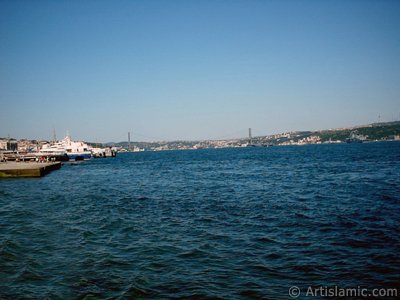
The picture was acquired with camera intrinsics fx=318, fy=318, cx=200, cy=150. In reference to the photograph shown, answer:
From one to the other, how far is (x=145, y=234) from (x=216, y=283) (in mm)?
5861

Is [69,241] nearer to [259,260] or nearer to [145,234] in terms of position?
[145,234]

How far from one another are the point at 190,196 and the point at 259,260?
15158mm

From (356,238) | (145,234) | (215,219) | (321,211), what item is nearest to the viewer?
(356,238)

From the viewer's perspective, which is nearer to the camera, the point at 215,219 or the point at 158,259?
the point at 158,259

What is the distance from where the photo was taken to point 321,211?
1744cm

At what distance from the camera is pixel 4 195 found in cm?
2703

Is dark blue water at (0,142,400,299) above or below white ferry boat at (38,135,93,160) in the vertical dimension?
below

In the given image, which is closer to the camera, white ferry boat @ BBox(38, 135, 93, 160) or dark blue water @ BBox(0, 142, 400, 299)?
dark blue water @ BBox(0, 142, 400, 299)

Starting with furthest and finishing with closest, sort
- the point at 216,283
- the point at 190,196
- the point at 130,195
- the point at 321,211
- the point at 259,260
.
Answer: the point at 130,195 → the point at 190,196 → the point at 321,211 → the point at 259,260 → the point at 216,283

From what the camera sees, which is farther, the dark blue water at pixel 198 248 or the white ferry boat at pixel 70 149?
the white ferry boat at pixel 70 149

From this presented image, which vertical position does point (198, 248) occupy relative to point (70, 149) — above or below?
below

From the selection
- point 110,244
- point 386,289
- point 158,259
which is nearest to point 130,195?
point 110,244

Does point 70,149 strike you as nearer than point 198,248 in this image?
No

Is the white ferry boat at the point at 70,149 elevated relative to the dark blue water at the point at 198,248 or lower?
elevated
